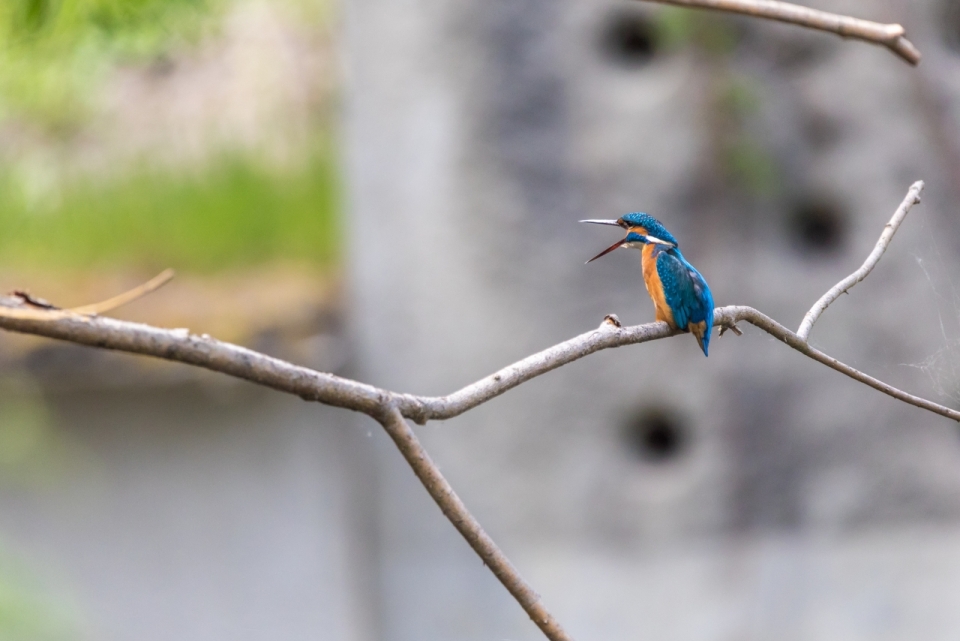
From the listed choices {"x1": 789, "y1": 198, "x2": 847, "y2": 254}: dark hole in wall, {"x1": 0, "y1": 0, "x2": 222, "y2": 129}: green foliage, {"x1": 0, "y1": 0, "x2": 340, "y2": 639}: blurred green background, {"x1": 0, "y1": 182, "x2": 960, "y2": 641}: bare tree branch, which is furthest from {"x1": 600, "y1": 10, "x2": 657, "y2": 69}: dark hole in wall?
{"x1": 0, "y1": 182, "x2": 960, "y2": 641}: bare tree branch

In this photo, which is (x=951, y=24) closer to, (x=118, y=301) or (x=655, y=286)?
(x=655, y=286)

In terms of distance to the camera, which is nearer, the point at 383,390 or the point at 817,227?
the point at 383,390

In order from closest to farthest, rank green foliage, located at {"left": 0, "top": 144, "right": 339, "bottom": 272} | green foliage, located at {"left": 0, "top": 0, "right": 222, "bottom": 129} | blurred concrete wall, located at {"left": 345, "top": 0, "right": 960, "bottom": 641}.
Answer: green foliage, located at {"left": 0, "top": 0, "right": 222, "bottom": 129}
blurred concrete wall, located at {"left": 345, "top": 0, "right": 960, "bottom": 641}
green foliage, located at {"left": 0, "top": 144, "right": 339, "bottom": 272}

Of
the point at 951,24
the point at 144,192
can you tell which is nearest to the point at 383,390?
the point at 951,24

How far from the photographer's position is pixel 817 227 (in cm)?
310

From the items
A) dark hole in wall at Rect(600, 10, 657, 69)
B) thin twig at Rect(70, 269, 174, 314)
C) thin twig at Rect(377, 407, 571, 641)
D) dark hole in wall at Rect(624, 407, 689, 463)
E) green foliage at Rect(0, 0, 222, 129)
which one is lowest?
thin twig at Rect(377, 407, 571, 641)

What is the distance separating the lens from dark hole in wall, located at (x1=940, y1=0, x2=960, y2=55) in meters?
1.83

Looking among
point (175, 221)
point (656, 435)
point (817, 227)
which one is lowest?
point (656, 435)

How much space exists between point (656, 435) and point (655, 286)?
7.63 feet

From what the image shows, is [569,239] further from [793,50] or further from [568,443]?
[793,50]

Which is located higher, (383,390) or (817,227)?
(817,227)

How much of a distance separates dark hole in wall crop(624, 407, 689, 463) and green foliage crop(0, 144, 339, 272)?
3.76ft

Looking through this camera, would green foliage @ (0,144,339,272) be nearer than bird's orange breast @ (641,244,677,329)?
No

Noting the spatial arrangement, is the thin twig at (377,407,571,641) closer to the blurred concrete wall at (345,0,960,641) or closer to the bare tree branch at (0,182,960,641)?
the bare tree branch at (0,182,960,641)
